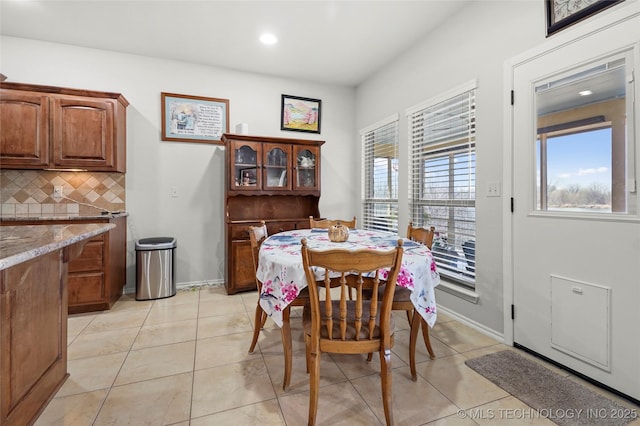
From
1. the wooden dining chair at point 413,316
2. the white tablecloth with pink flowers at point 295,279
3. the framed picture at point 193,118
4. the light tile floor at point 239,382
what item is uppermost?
the framed picture at point 193,118

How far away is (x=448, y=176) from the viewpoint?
2732 millimetres

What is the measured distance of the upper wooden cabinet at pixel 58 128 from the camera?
277 centimetres

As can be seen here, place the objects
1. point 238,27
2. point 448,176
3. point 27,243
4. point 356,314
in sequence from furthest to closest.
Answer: point 238,27
point 448,176
point 356,314
point 27,243

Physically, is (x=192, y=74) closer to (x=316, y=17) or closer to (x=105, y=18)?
(x=105, y=18)

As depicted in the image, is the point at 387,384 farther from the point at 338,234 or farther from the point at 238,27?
the point at 238,27

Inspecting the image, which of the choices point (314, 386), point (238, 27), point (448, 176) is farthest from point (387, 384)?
point (238, 27)

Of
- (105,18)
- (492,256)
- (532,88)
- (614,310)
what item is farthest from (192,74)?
(614,310)

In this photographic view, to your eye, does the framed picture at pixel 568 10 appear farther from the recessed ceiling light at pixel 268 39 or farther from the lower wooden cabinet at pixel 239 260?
the lower wooden cabinet at pixel 239 260

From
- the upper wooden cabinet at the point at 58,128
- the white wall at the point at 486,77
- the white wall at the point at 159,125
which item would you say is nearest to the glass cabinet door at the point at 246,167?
the white wall at the point at 159,125

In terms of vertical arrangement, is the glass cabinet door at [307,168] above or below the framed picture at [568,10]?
below

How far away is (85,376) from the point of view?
1812mm

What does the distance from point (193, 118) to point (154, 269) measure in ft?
5.97

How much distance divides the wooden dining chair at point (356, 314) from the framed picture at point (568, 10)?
5.95 feet

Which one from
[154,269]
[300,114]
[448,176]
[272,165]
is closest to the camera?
[448,176]
